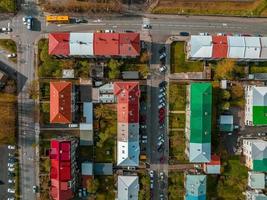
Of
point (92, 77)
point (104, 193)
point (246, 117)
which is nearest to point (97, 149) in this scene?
point (104, 193)

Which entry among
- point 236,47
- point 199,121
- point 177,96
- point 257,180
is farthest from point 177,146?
point 236,47

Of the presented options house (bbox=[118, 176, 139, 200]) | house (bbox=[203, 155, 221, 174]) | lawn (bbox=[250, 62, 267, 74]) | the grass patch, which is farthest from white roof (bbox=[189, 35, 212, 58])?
the grass patch

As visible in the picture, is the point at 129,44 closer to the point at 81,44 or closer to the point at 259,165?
the point at 81,44

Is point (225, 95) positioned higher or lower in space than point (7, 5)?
lower

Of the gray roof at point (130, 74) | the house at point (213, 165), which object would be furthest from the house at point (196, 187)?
the gray roof at point (130, 74)

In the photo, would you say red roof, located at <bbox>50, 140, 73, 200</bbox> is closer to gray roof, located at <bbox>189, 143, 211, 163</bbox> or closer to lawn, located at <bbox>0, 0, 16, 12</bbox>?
gray roof, located at <bbox>189, 143, 211, 163</bbox>

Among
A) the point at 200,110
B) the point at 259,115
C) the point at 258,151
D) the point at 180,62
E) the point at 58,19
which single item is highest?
the point at 58,19

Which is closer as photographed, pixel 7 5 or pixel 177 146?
pixel 7 5
